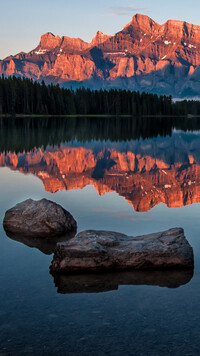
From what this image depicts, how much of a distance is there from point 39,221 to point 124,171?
15632mm

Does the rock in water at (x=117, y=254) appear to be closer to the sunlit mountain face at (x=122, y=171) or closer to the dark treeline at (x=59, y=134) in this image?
the sunlit mountain face at (x=122, y=171)

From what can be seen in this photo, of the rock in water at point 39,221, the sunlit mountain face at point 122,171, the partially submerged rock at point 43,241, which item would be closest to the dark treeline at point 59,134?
the sunlit mountain face at point 122,171

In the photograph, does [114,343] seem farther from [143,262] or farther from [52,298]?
[143,262]


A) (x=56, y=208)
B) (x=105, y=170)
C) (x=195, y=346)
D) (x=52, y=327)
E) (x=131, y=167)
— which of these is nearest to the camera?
(x=195, y=346)

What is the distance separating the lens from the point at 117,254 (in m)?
11.3

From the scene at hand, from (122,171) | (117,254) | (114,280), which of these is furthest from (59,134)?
(114,280)

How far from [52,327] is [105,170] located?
876 inches

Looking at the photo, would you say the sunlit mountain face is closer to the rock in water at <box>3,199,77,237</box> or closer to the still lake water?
the still lake water

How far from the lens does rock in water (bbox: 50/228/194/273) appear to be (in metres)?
11.0

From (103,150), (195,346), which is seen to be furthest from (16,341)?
(103,150)

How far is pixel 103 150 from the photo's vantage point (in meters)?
44.0

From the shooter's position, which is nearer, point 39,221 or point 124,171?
point 39,221

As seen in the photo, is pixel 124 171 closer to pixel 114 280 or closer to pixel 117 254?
pixel 117 254

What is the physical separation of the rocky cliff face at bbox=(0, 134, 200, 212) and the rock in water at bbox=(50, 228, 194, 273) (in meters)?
6.20
